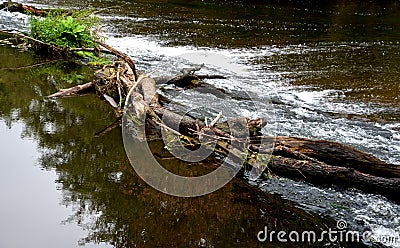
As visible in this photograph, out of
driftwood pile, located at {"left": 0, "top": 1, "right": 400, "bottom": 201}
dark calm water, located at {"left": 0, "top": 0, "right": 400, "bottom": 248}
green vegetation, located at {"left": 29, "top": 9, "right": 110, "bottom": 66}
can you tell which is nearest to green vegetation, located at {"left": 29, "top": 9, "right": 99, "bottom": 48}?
green vegetation, located at {"left": 29, "top": 9, "right": 110, "bottom": 66}

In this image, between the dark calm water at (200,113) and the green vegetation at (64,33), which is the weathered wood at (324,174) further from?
the green vegetation at (64,33)

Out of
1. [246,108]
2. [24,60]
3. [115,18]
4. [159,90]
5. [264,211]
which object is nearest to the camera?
[264,211]

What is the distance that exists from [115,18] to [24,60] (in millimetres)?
5010

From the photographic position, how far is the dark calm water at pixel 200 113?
3.72m

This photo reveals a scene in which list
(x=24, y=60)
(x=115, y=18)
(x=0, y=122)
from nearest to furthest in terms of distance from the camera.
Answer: (x=0, y=122), (x=24, y=60), (x=115, y=18)

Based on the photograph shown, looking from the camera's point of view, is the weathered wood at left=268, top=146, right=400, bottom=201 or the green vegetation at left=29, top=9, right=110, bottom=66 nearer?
the weathered wood at left=268, top=146, right=400, bottom=201

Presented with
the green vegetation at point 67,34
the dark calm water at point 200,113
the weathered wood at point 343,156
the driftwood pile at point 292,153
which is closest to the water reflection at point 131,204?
the dark calm water at point 200,113

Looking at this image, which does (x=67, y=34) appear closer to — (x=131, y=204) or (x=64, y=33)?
(x=64, y=33)

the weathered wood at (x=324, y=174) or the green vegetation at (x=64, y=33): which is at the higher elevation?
the green vegetation at (x=64, y=33)

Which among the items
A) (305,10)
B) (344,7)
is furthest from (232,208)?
(344,7)

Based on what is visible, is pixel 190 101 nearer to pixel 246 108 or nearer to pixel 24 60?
pixel 246 108

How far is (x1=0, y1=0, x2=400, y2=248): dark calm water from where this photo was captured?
147 inches

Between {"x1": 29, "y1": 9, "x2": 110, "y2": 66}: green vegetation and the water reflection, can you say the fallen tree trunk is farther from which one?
{"x1": 29, "y1": 9, "x2": 110, "y2": 66}: green vegetation

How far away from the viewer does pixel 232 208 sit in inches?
156
